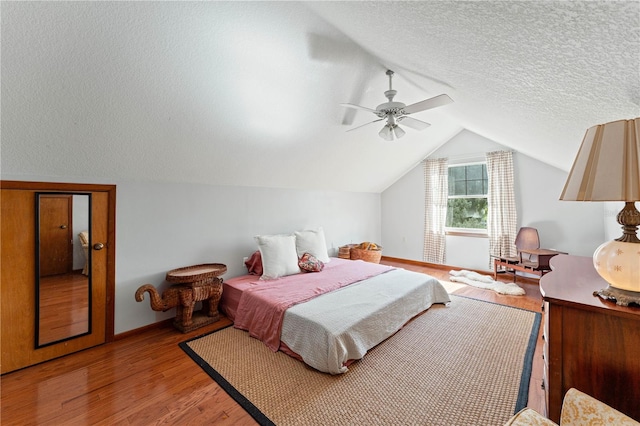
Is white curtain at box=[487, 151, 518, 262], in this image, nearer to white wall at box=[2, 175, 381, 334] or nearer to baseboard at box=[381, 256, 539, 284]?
baseboard at box=[381, 256, 539, 284]

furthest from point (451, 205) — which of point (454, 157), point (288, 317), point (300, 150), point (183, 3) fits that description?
point (183, 3)

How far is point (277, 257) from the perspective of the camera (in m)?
3.30

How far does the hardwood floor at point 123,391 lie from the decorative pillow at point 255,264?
118 cm

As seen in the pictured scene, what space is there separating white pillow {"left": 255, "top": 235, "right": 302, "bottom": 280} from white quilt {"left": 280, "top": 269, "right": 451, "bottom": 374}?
0.81 meters

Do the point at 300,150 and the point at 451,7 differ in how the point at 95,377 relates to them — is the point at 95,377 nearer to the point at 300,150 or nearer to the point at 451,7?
the point at 300,150

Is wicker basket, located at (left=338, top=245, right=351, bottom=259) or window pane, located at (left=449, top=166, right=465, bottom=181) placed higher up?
window pane, located at (left=449, top=166, right=465, bottom=181)

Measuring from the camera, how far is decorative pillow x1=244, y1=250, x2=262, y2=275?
3395 mm

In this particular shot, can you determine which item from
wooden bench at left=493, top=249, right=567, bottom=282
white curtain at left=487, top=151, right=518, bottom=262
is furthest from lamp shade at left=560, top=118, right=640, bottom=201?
white curtain at left=487, top=151, right=518, bottom=262

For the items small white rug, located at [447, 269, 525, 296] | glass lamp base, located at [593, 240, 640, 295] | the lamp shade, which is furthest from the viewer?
small white rug, located at [447, 269, 525, 296]

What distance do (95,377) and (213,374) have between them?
0.93 meters

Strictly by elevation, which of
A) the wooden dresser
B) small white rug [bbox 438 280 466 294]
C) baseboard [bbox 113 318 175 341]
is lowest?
baseboard [bbox 113 318 175 341]

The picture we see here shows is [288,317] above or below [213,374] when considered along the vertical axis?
above

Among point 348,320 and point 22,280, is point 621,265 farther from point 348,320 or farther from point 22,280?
point 22,280

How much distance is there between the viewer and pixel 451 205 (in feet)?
17.1
